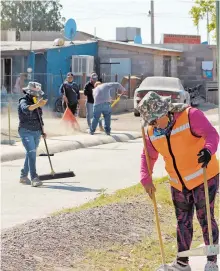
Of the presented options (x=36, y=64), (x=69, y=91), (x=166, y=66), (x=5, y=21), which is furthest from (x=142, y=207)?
(x=5, y=21)

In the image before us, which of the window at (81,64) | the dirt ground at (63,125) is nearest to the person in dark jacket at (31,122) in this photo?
the dirt ground at (63,125)

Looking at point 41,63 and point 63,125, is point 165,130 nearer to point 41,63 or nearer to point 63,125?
point 63,125

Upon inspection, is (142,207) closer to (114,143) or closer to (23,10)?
(114,143)

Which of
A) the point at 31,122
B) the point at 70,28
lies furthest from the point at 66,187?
the point at 70,28

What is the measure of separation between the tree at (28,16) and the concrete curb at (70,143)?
184ft

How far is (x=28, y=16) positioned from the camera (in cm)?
7731

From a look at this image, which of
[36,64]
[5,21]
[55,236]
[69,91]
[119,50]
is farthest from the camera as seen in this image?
[5,21]

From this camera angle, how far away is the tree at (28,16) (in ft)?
253

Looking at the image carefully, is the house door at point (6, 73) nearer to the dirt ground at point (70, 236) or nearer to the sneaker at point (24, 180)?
the sneaker at point (24, 180)

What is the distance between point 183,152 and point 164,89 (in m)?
19.8

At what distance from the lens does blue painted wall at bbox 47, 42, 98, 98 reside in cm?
3367

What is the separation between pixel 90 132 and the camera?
21469mm

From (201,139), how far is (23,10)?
74672 mm

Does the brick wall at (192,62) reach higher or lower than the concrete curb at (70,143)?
higher
